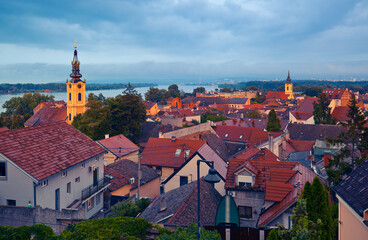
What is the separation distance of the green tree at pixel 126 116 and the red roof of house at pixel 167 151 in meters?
21.6

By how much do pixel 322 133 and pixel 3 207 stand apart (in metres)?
50.1

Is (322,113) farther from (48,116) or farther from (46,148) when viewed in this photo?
(46,148)

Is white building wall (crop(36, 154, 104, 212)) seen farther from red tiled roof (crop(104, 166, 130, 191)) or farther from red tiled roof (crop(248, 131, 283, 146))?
red tiled roof (crop(248, 131, 283, 146))

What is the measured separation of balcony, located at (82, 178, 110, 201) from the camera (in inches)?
834

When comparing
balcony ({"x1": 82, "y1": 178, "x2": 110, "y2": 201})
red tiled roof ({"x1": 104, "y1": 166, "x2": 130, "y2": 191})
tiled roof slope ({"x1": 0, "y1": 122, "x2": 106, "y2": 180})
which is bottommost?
red tiled roof ({"x1": 104, "y1": 166, "x2": 130, "y2": 191})

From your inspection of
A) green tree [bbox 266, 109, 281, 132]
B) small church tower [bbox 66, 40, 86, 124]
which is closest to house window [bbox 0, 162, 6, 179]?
green tree [bbox 266, 109, 281, 132]

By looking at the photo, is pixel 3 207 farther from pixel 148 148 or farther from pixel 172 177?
pixel 148 148

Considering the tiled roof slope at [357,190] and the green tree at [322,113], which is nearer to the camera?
the tiled roof slope at [357,190]

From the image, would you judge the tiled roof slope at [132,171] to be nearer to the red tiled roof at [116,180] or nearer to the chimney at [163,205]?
the red tiled roof at [116,180]

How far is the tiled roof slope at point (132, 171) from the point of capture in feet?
90.3

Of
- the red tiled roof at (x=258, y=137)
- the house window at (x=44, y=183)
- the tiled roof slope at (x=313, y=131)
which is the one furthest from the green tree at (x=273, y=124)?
the house window at (x=44, y=183)

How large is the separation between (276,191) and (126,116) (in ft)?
137

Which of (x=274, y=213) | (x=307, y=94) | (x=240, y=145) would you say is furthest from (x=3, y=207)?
(x=307, y=94)

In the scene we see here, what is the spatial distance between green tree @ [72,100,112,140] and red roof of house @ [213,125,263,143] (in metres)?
16.6
